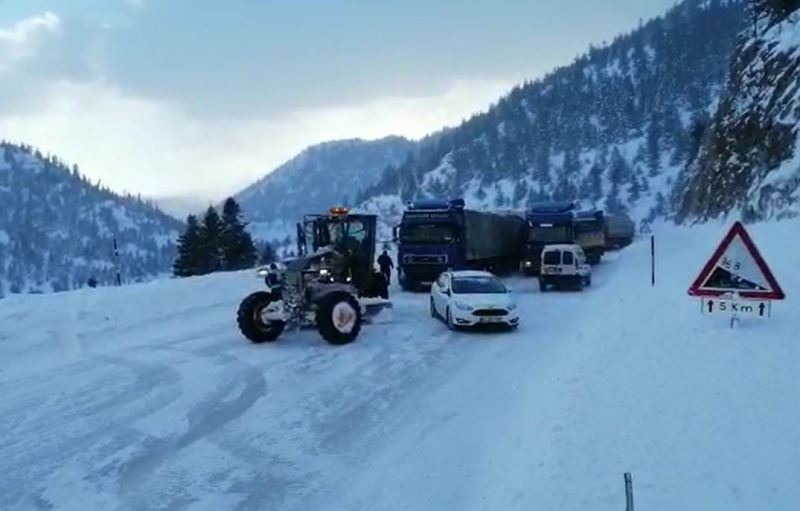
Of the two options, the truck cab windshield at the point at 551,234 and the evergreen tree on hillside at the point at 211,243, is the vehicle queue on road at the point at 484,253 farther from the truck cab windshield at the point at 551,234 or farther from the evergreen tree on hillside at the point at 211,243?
the evergreen tree on hillside at the point at 211,243

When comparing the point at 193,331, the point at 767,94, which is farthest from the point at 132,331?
the point at 767,94

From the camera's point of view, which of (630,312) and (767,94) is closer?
(630,312)

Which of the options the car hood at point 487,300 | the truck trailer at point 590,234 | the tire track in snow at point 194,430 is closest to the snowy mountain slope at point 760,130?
the truck trailer at point 590,234

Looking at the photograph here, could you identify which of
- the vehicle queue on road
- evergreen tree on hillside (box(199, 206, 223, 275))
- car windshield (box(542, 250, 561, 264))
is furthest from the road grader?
evergreen tree on hillside (box(199, 206, 223, 275))

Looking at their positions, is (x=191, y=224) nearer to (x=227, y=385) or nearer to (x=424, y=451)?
(x=227, y=385)

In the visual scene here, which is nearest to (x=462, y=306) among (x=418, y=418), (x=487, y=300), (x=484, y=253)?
(x=487, y=300)

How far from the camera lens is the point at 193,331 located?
62.8 ft

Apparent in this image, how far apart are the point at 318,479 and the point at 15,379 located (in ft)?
26.6

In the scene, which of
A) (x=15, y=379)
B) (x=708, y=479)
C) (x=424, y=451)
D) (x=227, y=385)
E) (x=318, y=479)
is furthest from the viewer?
(x=15, y=379)

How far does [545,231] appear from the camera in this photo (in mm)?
34094

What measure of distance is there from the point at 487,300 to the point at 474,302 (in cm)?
34

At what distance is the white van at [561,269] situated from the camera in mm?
28125

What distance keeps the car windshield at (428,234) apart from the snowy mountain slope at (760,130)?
46.1 ft

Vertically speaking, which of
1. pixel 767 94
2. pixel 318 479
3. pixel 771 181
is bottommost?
pixel 318 479
